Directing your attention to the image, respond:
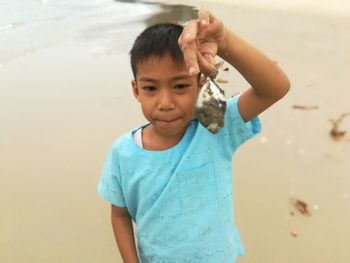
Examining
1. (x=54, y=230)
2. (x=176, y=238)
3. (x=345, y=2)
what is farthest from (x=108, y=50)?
(x=176, y=238)

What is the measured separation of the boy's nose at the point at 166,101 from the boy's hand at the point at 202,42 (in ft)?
0.71

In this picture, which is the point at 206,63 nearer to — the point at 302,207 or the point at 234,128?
the point at 234,128

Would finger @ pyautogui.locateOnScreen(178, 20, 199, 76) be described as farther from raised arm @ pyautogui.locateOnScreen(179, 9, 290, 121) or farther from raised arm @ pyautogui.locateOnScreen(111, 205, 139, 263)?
raised arm @ pyautogui.locateOnScreen(111, 205, 139, 263)

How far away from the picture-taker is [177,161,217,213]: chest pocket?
5.26ft

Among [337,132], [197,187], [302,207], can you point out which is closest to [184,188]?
[197,187]

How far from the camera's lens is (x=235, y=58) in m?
1.48

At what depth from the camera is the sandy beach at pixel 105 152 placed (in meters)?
2.81

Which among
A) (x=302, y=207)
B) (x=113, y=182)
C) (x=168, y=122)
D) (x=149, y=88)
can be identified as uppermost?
(x=149, y=88)

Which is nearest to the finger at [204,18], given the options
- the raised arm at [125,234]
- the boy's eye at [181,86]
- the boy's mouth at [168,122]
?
the boy's eye at [181,86]

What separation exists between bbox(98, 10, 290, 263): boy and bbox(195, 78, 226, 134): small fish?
0.18ft

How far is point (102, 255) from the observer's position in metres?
2.75

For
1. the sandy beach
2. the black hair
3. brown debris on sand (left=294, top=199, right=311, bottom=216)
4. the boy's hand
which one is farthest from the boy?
brown debris on sand (left=294, top=199, right=311, bottom=216)

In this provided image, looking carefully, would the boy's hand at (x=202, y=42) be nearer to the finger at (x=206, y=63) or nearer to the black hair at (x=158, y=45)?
the finger at (x=206, y=63)

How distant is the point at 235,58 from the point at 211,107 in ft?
0.59
